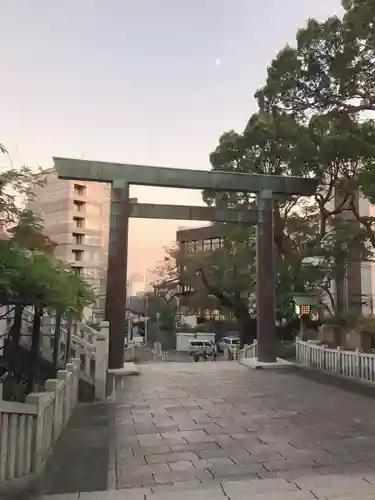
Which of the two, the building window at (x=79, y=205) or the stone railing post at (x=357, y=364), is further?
the building window at (x=79, y=205)

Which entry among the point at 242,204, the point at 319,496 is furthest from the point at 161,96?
the point at 319,496

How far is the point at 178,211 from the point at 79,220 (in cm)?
2868

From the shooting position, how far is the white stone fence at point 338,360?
9086 millimetres

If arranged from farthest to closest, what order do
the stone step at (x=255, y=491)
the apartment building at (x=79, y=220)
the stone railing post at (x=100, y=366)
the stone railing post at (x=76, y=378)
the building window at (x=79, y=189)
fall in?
the building window at (x=79, y=189), the apartment building at (x=79, y=220), the stone railing post at (x=100, y=366), the stone railing post at (x=76, y=378), the stone step at (x=255, y=491)

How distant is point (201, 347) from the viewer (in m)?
31.0

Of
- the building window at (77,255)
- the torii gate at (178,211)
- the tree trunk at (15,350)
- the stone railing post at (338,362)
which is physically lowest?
the stone railing post at (338,362)

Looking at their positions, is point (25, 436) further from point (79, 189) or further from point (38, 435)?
point (79, 189)

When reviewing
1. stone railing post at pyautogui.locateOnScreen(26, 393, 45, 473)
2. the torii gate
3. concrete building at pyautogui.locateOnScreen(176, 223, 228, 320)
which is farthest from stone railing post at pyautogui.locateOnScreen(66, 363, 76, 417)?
concrete building at pyautogui.locateOnScreen(176, 223, 228, 320)

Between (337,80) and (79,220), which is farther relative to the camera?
(79,220)

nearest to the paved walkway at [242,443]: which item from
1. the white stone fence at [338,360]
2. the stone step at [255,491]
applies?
the stone step at [255,491]

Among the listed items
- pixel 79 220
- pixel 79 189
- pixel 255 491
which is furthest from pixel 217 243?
pixel 255 491

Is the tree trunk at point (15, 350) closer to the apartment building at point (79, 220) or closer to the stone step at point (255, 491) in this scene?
the stone step at point (255, 491)

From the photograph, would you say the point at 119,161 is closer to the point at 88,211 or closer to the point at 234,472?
the point at 234,472

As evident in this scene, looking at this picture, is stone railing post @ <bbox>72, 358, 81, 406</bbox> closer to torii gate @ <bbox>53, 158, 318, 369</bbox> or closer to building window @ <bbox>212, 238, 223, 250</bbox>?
torii gate @ <bbox>53, 158, 318, 369</bbox>
